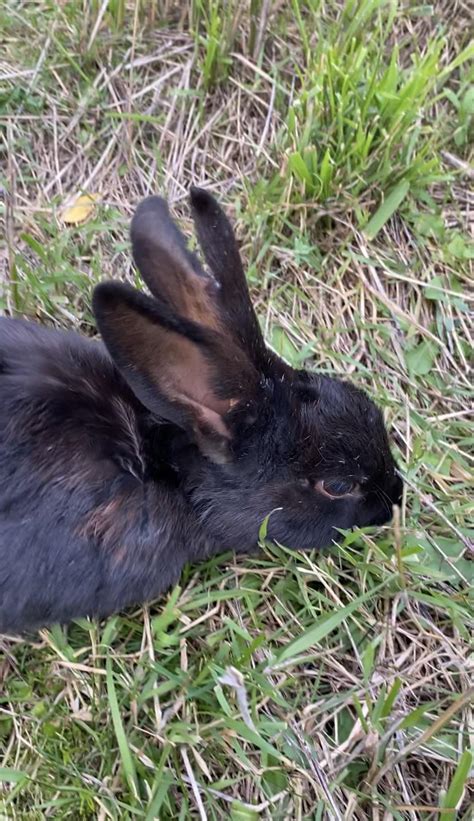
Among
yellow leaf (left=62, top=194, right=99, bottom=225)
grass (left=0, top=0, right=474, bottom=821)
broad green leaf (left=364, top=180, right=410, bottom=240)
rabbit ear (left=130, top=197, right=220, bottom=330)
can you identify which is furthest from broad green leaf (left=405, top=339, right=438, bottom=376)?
yellow leaf (left=62, top=194, right=99, bottom=225)

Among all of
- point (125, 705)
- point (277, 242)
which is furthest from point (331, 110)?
point (125, 705)

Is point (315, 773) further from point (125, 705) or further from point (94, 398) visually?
point (94, 398)

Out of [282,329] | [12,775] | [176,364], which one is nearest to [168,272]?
[176,364]

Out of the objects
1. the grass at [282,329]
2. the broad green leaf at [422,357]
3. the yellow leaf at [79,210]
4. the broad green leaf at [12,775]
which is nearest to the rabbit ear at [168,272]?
the grass at [282,329]

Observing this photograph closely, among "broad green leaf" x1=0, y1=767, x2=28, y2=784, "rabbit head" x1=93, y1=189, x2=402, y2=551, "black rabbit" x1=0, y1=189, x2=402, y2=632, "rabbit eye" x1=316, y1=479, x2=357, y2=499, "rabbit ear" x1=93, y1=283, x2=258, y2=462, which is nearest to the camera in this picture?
"rabbit ear" x1=93, y1=283, x2=258, y2=462

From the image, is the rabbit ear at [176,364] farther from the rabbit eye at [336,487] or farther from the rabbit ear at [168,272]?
the rabbit eye at [336,487]

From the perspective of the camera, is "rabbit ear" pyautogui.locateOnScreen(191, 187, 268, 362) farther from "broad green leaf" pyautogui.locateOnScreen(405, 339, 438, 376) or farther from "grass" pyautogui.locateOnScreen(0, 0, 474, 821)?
"broad green leaf" pyautogui.locateOnScreen(405, 339, 438, 376)

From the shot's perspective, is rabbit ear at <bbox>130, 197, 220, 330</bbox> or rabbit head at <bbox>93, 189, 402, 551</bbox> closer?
rabbit head at <bbox>93, 189, 402, 551</bbox>

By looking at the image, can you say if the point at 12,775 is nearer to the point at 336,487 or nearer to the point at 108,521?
the point at 108,521
